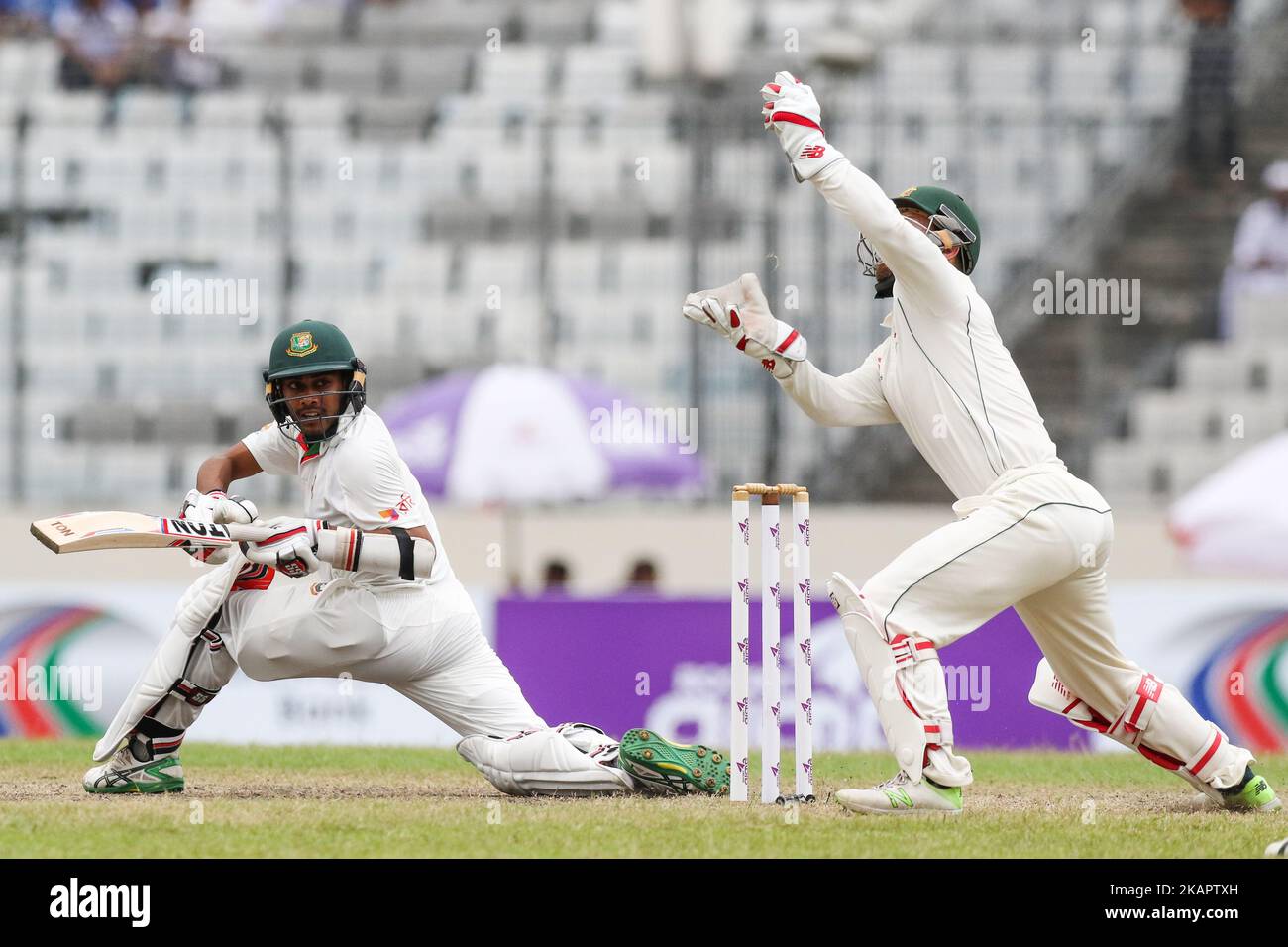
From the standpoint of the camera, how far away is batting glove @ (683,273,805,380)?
679 centimetres

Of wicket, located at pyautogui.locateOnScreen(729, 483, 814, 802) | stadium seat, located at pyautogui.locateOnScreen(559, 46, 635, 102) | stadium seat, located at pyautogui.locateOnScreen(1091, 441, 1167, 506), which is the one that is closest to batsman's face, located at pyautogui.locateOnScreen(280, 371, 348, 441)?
wicket, located at pyautogui.locateOnScreen(729, 483, 814, 802)

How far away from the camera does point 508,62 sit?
60.8ft

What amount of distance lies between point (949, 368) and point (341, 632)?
228 centimetres

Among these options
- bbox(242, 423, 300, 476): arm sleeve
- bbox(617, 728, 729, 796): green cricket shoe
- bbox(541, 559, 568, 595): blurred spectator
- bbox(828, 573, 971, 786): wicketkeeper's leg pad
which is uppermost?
bbox(242, 423, 300, 476): arm sleeve

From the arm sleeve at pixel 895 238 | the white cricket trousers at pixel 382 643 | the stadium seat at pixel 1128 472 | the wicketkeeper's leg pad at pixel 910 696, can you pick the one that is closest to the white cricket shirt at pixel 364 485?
the white cricket trousers at pixel 382 643

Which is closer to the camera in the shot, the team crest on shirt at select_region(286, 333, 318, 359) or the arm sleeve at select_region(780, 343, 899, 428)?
the team crest on shirt at select_region(286, 333, 318, 359)

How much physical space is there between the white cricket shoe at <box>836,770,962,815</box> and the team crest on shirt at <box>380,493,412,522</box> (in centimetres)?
179

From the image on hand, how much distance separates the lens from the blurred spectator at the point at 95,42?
18016 mm

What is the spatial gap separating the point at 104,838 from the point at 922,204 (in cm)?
344

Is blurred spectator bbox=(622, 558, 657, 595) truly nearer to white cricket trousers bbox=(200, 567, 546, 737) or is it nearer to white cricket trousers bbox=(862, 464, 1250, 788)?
white cricket trousers bbox=(200, 567, 546, 737)

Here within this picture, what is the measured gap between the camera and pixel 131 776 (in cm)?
682

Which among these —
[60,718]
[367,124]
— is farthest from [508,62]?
[60,718]

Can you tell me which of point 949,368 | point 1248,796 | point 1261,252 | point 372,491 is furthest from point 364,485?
point 1261,252

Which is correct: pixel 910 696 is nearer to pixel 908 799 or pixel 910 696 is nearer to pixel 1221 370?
pixel 908 799
